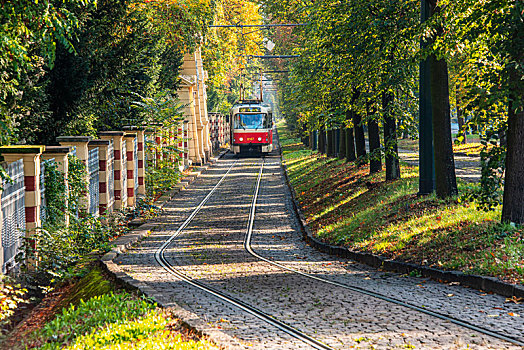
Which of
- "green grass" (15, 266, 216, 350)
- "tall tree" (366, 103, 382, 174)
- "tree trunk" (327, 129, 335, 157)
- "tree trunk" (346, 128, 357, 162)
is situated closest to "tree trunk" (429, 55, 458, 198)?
"tall tree" (366, 103, 382, 174)

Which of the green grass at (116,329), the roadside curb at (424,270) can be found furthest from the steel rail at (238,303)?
the roadside curb at (424,270)

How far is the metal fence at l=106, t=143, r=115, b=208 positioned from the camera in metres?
18.7

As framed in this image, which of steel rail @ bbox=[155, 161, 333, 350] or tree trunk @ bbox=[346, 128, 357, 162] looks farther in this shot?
tree trunk @ bbox=[346, 128, 357, 162]

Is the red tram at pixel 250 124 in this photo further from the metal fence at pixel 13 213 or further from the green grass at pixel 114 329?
the green grass at pixel 114 329

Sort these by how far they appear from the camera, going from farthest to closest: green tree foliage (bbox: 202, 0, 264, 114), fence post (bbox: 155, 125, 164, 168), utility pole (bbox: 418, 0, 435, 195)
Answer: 1. green tree foliage (bbox: 202, 0, 264, 114)
2. fence post (bbox: 155, 125, 164, 168)
3. utility pole (bbox: 418, 0, 435, 195)

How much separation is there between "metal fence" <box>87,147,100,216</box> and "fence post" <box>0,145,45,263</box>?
4.28m

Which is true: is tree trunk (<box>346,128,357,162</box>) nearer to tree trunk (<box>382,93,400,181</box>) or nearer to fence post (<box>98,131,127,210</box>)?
tree trunk (<box>382,93,400,181</box>)

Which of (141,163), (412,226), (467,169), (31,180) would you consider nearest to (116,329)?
(31,180)

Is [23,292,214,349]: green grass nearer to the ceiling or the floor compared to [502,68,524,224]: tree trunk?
nearer to the floor

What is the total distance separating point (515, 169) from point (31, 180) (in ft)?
26.8

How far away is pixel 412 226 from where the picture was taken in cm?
1386

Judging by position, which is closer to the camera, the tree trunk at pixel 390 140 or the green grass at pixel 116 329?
the green grass at pixel 116 329

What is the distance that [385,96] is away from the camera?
1953 centimetres

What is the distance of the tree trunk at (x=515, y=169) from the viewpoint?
36.9ft
